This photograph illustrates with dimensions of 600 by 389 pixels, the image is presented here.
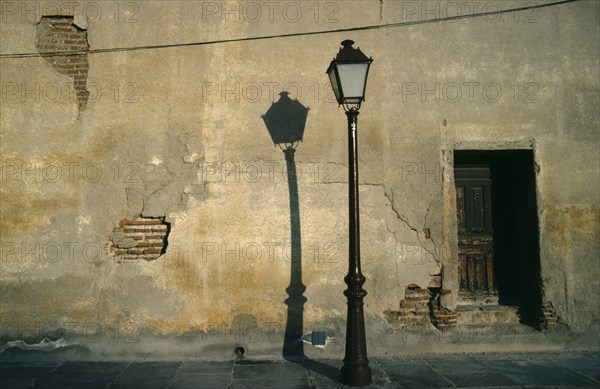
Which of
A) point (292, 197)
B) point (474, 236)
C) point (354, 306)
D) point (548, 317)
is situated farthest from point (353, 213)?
point (548, 317)

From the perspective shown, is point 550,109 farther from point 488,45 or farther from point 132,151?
point 132,151

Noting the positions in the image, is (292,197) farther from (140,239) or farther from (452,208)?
(452,208)

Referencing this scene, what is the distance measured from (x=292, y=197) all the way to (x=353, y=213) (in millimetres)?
1218

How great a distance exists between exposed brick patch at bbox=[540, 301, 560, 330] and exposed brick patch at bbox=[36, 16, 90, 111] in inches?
263

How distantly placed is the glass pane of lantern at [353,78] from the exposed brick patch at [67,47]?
3.48 metres

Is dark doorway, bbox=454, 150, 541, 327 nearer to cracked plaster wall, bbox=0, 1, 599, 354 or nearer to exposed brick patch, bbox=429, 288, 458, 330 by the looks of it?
cracked plaster wall, bbox=0, 1, 599, 354

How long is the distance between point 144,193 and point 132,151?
58cm

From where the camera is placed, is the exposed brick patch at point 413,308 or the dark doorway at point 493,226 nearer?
the exposed brick patch at point 413,308

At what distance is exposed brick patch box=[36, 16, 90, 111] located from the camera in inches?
224

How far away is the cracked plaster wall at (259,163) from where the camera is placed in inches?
217

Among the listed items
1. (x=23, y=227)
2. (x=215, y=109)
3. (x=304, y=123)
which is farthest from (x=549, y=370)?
(x=23, y=227)

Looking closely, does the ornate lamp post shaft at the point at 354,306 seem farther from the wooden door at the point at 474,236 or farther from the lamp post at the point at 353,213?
the wooden door at the point at 474,236

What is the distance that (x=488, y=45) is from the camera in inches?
232

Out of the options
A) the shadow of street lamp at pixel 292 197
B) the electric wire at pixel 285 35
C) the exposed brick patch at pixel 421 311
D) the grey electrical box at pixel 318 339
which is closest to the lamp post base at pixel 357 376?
the grey electrical box at pixel 318 339
